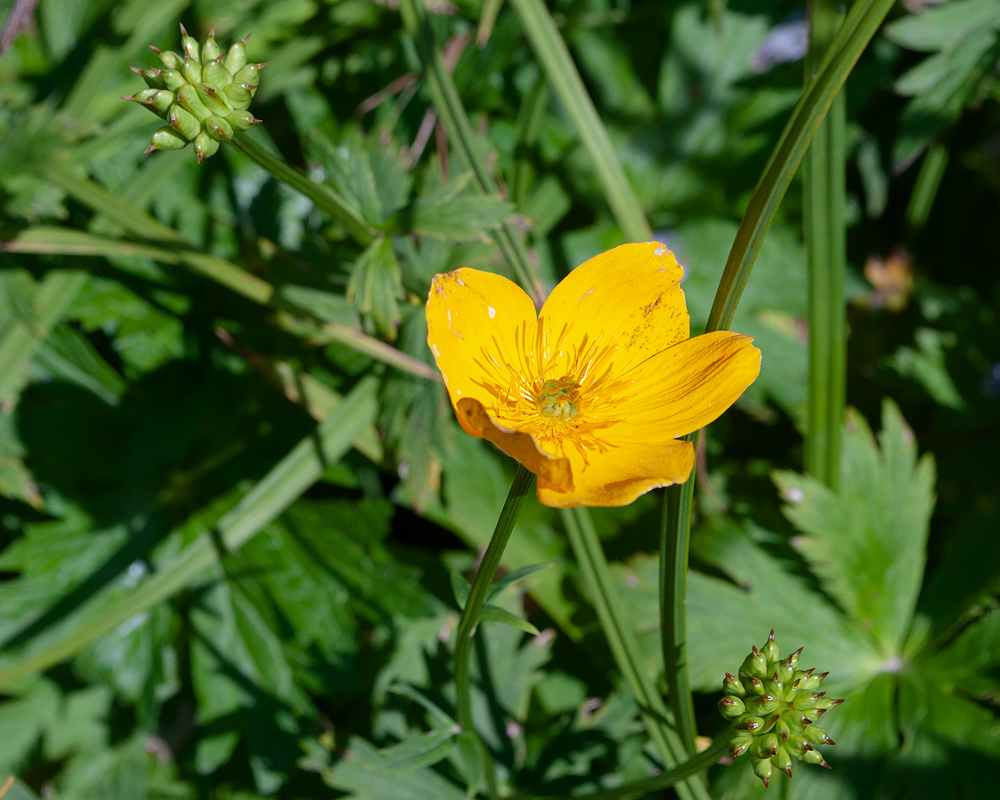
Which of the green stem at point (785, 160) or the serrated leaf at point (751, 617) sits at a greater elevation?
the green stem at point (785, 160)

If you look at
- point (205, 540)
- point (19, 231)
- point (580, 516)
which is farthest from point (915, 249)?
point (19, 231)

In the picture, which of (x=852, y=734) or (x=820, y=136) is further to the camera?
(x=852, y=734)

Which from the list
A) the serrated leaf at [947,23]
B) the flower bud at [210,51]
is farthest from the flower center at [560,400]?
the serrated leaf at [947,23]

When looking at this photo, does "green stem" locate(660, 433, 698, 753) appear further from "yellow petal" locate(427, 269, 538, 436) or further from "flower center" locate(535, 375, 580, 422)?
"yellow petal" locate(427, 269, 538, 436)

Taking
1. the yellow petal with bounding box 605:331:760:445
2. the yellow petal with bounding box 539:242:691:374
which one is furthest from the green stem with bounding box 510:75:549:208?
the yellow petal with bounding box 605:331:760:445

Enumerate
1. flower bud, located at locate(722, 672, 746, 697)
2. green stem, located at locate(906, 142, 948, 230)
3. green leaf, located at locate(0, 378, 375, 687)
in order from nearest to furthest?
flower bud, located at locate(722, 672, 746, 697) < green leaf, located at locate(0, 378, 375, 687) < green stem, located at locate(906, 142, 948, 230)

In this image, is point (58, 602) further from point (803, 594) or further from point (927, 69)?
point (927, 69)

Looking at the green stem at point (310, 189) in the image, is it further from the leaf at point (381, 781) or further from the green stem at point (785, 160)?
the leaf at point (381, 781)
